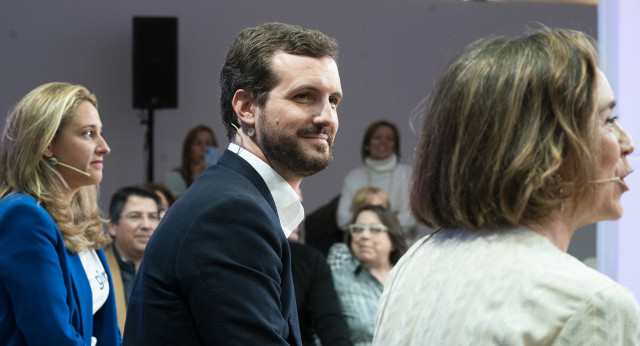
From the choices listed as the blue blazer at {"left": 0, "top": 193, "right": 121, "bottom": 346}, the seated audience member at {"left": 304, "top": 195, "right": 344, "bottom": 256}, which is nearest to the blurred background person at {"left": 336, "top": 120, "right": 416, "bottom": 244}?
the seated audience member at {"left": 304, "top": 195, "right": 344, "bottom": 256}

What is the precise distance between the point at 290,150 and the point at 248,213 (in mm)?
265

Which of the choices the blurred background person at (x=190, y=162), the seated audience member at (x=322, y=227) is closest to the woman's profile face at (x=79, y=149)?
the seated audience member at (x=322, y=227)

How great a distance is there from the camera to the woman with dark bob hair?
959mm

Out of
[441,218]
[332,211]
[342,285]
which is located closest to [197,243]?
[441,218]

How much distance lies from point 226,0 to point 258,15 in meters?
0.30

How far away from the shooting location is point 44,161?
2.51 metres

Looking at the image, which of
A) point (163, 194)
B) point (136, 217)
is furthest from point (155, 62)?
point (136, 217)

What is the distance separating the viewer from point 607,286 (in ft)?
3.11

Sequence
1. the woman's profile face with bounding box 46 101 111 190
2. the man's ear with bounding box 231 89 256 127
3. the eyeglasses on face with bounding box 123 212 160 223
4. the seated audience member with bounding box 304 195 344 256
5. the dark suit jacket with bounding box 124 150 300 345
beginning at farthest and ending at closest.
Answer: the seated audience member with bounding box 304 195 344 256 < the eyeglasses on face with bounding box 123 212 160 223 < the woman's profile face with bounding box 46 101 111 190 < the man's ear with bounding box 231 89 256 127 < the dark suit jacket with bounding box 124 150 300 345

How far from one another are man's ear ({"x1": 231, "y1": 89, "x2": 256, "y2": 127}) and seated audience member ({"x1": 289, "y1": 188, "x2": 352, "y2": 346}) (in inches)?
73.9

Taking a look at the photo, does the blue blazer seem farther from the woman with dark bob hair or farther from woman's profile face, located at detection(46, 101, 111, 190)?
the woman with dark bob hair

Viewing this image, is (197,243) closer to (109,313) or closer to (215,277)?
(215,277)

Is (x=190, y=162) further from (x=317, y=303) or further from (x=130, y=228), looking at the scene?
(x=317, y=303)

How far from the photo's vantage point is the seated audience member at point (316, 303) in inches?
140
